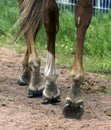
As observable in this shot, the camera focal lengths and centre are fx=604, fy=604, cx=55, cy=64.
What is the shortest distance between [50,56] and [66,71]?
1781 mm

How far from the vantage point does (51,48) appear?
5.43 metres

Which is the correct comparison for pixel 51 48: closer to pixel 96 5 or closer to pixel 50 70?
pixel 50 70

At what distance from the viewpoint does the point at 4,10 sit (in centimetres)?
1107

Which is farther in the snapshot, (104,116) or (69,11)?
(69,11)

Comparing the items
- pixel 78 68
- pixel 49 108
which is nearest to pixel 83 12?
pixel 78 68

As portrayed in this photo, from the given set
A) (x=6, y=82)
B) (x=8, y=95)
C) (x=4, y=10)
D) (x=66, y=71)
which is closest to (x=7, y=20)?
(x=4, y=10)

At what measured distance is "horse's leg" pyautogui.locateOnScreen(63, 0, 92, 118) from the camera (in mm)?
4832

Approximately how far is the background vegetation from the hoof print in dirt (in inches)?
100

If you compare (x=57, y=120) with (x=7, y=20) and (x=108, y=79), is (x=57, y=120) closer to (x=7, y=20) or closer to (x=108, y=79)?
(x=108, y=79)

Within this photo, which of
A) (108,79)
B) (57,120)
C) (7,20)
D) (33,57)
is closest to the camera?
(57,120)

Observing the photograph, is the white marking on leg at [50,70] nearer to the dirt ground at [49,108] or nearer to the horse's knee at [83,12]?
the dirt ground at [49,108]

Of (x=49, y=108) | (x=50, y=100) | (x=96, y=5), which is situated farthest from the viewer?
(x=96, y=5)

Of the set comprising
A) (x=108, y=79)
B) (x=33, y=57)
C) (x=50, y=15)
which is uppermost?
(x=50, y=15)

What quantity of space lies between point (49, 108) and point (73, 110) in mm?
352
